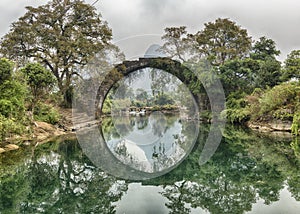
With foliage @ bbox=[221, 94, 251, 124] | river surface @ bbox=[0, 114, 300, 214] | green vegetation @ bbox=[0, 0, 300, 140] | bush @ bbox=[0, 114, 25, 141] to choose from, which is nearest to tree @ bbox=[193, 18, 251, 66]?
green vegetation @ bbox=[0, 0, 300, 140]

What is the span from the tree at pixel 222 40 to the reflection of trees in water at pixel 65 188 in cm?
1451

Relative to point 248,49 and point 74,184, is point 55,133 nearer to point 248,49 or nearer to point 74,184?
point 74,184

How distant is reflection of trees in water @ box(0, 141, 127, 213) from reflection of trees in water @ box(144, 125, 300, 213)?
85cm

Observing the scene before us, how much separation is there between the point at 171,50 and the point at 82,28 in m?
5.78

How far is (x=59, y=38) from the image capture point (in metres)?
15.9

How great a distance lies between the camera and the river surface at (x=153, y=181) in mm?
3842

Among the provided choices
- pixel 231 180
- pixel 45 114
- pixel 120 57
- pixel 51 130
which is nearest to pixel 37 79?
pixel 51 130

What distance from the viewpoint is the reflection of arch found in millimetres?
18844

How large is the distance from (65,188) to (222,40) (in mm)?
17288

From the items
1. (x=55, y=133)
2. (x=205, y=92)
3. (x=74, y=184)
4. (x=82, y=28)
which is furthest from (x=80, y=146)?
(x=205, y=92)

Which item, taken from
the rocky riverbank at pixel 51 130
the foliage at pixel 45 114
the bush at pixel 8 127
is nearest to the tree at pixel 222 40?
the rocky riverbank at pixel 51 130

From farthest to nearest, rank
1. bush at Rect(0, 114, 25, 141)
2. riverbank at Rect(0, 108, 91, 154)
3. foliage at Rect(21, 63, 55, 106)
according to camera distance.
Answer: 1. foliage at Rect(21, 63, 55, 106)
2. riverbank at Rect(0, 108, 91, 154)
3. bush at Rect(0, 114, 25, 141)

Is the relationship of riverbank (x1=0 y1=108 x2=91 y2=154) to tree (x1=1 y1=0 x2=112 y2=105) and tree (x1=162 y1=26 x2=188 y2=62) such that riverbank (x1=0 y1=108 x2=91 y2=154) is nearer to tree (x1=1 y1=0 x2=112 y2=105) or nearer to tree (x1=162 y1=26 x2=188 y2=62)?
tree (x1=1 y1=0 x2=112 y2=105)

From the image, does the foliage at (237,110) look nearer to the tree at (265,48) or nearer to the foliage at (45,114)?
the tree at (265,48)
